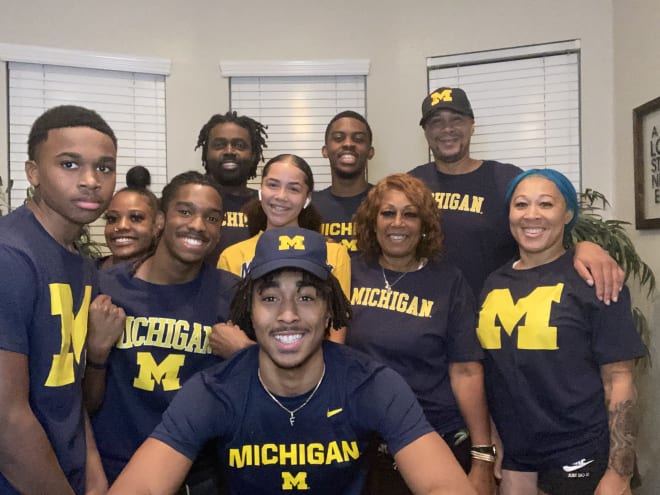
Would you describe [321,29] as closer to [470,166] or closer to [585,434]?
[470,166]

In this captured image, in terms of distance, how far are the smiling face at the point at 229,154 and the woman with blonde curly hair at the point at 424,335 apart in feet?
4.15

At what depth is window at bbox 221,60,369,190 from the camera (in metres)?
4.50

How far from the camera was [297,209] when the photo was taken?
8.21 feet

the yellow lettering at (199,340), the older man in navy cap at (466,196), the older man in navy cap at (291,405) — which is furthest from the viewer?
the older man in navy cap at (466,196)

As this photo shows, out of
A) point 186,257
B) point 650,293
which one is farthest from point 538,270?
point 650,293

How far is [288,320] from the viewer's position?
1.63m

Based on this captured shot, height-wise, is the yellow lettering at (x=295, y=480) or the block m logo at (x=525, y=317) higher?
the block m logo at (x=525, y=317)

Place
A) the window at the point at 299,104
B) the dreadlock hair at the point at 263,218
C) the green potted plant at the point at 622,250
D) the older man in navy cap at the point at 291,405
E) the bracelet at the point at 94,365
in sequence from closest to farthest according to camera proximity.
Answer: the older man in navy cap at the point at 291,405, the bracelet at the point at 94,365, the dreadlock hair at the point at 263,218, the green potted plant at the point at 622,250, the window at the point at 299,104

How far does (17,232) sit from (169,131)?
315cm

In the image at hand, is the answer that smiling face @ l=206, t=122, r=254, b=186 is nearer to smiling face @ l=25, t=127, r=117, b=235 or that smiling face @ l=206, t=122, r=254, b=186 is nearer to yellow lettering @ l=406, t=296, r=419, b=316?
yellow lettering @ l=406, t=296, r=419, b=316

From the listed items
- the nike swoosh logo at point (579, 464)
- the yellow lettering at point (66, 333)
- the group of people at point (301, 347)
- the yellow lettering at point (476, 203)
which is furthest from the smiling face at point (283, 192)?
the nike swoosh logo at point (579, 464)

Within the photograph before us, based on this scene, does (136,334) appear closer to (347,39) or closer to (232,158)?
(232,158)

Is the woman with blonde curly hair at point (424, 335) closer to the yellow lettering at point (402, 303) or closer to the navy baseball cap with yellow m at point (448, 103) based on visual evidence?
the yellow lettering at point (402, 303)

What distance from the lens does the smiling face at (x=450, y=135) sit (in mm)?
2916
